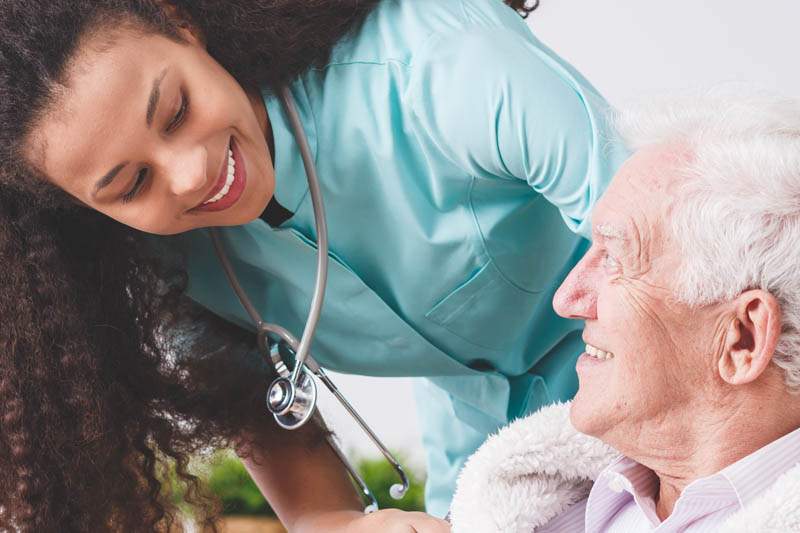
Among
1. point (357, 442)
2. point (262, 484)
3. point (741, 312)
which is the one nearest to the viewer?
point (741, 312)

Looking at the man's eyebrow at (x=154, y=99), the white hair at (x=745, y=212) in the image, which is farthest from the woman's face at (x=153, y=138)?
the white hair at (x=745, y=212)

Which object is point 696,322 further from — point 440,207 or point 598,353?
point 440,207

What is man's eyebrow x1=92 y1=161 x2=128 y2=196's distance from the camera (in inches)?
52.3

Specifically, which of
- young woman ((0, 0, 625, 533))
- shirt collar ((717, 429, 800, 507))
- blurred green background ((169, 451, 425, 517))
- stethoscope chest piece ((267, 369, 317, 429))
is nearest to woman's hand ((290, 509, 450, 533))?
young woman ((0, 0, 625, 533))

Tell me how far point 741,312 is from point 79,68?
28.7 inches

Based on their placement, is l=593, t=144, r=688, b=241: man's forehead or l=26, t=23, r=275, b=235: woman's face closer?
l=593, t=144, r=688, b=241: man's forehead

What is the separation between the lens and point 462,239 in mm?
1564

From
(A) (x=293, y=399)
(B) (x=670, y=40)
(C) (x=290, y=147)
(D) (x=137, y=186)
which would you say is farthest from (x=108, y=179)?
(B) (x=670, y=40)

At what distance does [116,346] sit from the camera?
166 cm

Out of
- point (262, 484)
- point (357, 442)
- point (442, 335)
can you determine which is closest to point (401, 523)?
point (442, 335)

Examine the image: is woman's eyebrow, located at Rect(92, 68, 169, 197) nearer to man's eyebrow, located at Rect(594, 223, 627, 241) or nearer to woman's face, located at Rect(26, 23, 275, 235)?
woman's face, located at Rect(26, 23, 275, 235)

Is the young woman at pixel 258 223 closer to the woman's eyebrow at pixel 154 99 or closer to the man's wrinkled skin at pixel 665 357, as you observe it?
the woman's eyebrow at pixel 154 99

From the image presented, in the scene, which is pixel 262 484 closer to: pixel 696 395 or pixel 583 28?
pixel 696 395

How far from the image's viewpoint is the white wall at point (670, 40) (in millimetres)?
2646
